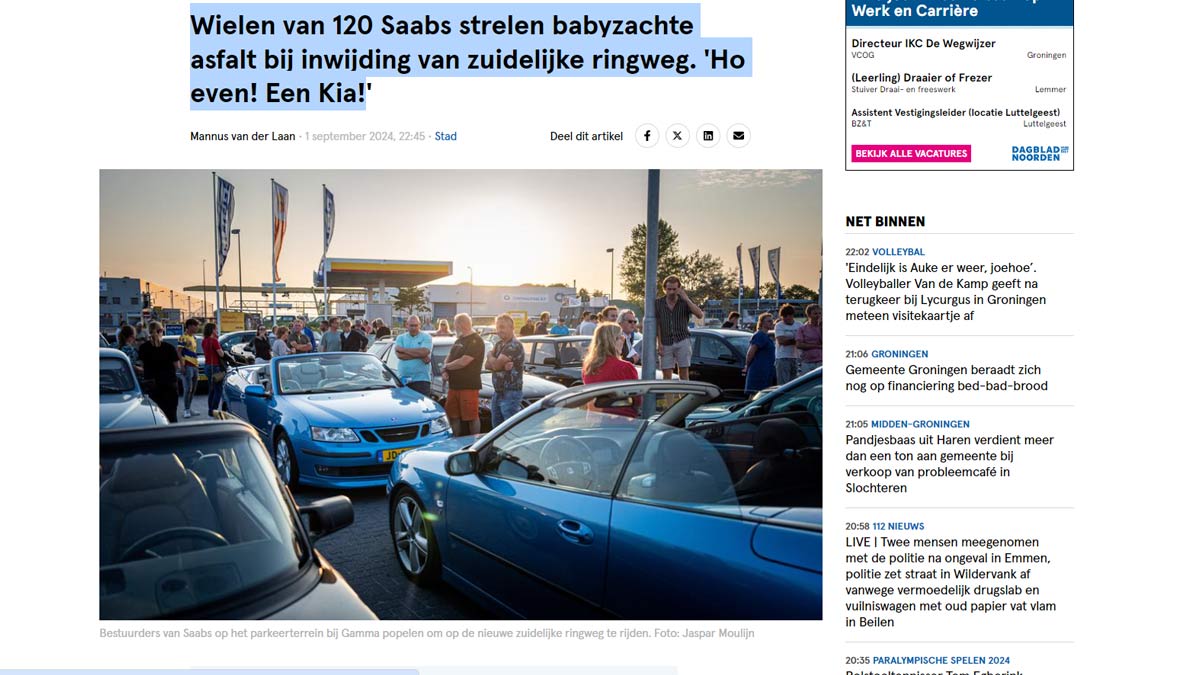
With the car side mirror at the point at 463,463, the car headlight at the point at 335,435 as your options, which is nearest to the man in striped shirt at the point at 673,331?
the car headlight at the point at 335,435

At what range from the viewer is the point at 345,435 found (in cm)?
550

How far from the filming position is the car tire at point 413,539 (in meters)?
3.34

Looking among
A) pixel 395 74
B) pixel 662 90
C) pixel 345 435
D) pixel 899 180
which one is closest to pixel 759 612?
pixel 899 180

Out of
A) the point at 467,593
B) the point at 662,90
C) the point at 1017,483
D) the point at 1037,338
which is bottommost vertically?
the point at 467,593

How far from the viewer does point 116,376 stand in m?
4.84

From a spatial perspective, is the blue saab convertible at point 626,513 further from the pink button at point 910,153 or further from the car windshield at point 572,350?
the car windshield at point 572,350

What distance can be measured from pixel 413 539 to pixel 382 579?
0.27 meters

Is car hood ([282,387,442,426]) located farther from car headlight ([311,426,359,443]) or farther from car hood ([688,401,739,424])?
car hood ([688,401,739,424])

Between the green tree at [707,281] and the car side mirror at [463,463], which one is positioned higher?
the green tree at [707,281]

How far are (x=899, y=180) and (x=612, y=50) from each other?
1.29 m

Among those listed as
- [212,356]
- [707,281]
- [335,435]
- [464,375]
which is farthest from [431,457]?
[707,281]

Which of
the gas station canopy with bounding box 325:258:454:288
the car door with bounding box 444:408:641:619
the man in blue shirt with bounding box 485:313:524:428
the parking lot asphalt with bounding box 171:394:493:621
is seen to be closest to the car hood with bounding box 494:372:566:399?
the man in blue shirt with bounding box 485:313:524:428

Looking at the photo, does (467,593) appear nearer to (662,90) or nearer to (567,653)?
(567,653)

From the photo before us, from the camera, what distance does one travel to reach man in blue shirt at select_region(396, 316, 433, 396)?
7.77 meters
